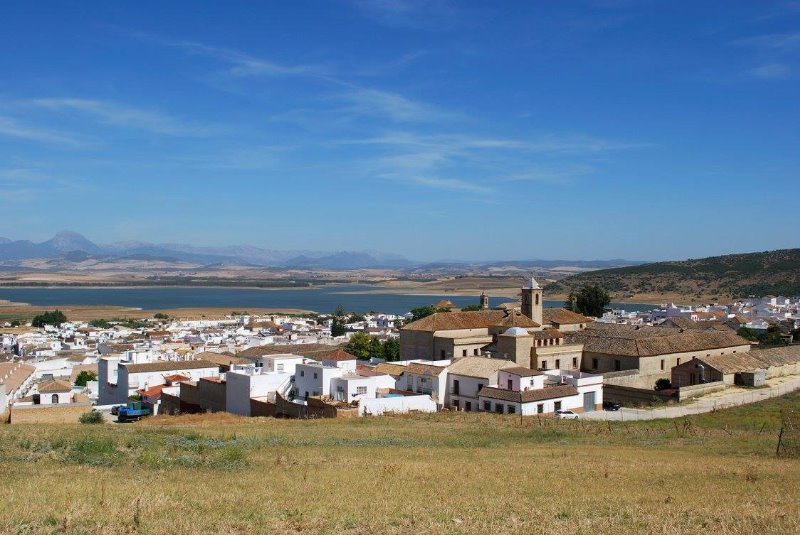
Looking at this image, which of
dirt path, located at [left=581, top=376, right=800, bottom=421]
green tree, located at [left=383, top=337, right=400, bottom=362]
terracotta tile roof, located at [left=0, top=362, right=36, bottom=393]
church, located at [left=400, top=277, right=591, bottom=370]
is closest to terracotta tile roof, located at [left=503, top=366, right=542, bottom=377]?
dirt path, located at [left=581, top=376, right=800, bottom=421]

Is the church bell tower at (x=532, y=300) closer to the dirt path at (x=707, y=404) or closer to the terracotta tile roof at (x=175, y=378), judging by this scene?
the dirt path at (x=707, y=404)

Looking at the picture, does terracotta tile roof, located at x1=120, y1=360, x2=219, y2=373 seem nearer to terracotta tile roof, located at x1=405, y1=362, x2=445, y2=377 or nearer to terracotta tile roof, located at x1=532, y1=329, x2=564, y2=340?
terracotta tile roof, located at x1=405, y1=362, x2=445, y2=377

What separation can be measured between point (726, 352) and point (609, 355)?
863cm

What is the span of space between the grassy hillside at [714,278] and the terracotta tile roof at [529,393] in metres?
104

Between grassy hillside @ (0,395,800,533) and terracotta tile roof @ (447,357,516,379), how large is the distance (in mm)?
10493

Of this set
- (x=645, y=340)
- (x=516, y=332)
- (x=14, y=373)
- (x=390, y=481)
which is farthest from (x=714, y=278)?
(x=390, y=481)

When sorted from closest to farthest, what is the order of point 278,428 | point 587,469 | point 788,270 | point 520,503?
point 520,503 → point 587,469 → point 278,428 → point 788,270

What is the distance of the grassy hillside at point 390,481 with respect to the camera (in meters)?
9.02

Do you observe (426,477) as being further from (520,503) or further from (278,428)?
(278,428)

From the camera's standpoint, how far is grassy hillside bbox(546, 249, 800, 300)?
128 metres

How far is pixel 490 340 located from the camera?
1655 inches

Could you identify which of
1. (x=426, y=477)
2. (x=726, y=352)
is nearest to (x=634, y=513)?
(x=426, y=477)

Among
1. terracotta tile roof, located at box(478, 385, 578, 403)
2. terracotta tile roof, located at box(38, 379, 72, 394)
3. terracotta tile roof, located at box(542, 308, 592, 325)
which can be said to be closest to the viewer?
terracotta tile roof, located at box(478, 385, 578, 403)

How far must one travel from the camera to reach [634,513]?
9719 millimetres
